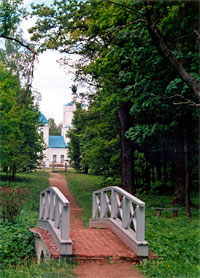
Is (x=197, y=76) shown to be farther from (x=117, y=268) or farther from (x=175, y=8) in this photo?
(x=117, y=268)

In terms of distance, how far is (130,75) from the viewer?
14617 millimetres

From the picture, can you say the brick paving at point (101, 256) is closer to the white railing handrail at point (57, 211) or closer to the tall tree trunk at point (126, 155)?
the white railing handrail at point (57, 211)

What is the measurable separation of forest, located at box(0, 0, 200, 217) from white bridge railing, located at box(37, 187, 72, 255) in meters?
4.54

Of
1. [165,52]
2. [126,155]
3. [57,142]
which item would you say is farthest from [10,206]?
[57,142]

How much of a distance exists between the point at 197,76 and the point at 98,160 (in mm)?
12147

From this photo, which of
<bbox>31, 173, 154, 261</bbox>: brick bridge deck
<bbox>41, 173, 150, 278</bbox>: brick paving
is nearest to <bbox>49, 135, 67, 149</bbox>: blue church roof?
<bbox>31, 173, 154, 261</bbox>: brick bridge deck

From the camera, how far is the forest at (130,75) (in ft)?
42.5

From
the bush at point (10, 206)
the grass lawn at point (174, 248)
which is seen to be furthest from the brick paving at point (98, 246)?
the bush at point (10, 206)

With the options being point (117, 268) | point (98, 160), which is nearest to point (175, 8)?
point (117, 268)

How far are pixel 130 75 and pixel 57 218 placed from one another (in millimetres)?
8229

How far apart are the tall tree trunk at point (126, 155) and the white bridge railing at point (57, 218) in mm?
6779

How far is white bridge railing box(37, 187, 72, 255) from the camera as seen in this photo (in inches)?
273

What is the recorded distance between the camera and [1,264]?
8.16 m

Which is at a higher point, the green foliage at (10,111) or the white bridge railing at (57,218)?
→ the green foliage at (10,111)
